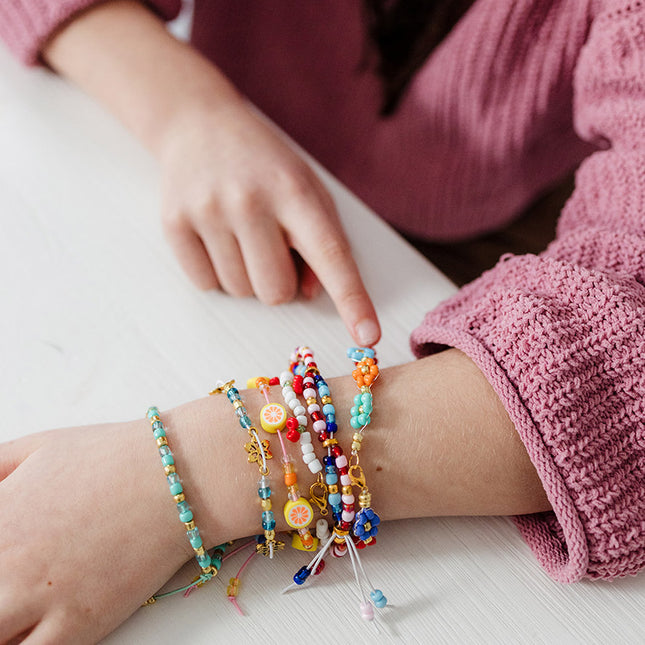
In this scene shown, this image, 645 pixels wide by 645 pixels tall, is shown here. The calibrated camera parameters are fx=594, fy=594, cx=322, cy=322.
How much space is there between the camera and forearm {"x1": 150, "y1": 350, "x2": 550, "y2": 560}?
434mm

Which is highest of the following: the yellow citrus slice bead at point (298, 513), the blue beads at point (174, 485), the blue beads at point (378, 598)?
the blue beads at point (174, 485)

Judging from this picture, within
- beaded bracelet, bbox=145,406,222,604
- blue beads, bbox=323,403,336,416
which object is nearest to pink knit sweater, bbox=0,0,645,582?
blue beads, bbox=323,403,336,416

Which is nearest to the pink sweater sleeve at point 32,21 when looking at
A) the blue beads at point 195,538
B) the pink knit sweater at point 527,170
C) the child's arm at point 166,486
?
the pink knit sweater at point 527,170

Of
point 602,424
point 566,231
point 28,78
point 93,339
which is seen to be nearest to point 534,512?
→ point 602,424

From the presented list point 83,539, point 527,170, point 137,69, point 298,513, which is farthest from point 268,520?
point 527,170

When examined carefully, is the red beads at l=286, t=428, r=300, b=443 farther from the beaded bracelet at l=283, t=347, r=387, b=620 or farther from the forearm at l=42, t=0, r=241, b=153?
the forearm at l=42, t=0, r=241, b=153

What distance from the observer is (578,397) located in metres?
0.41

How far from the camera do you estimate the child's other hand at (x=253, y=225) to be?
558 millimetres

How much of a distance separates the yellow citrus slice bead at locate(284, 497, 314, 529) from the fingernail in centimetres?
16

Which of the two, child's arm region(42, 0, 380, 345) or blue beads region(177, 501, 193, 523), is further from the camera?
child's arm region(42, 0, 380, 345)

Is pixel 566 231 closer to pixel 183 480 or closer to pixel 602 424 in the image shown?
pixel 602 424

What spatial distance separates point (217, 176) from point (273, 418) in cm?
26

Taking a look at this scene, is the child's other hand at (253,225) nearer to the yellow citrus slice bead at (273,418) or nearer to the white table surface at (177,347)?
the white table surface at (177,347)

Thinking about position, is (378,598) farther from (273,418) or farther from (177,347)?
(177,347)
